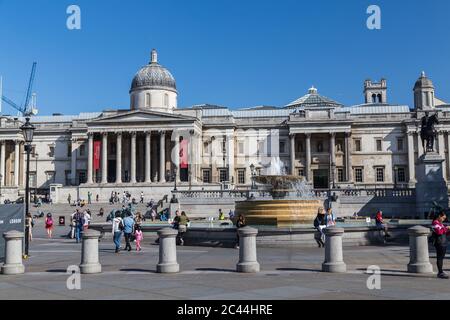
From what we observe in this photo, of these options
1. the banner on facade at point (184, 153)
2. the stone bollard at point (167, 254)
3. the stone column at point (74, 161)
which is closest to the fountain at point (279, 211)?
the stone bollard at point (167, 254)

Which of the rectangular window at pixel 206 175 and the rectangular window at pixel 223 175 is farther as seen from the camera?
the rectangular window at pixel 206 175

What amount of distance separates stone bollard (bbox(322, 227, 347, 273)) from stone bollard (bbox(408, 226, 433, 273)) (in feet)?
6.28

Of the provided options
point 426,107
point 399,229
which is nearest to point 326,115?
point 426,107

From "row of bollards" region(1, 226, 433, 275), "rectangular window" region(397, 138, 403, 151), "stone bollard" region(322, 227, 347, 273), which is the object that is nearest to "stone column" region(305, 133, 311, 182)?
"rectangular window" region(397, 138, 403, 151)

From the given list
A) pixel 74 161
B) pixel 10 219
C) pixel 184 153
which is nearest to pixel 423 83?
pixel 184 153

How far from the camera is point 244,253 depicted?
1616 cm

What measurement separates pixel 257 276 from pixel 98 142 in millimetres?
68346

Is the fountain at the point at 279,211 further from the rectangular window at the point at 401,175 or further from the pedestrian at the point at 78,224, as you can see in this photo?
the rectangular window at the point at 401,175

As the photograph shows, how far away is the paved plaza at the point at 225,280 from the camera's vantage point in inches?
465

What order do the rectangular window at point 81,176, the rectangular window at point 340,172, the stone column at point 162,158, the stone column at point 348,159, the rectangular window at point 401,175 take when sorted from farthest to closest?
the rectangular window at point 81,176, the rectangular window at point 340,172, the rectangular window at point 401,175, the stone column at point 348,159, the stone column at point 162,158

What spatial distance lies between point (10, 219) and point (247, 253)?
9.27 meters

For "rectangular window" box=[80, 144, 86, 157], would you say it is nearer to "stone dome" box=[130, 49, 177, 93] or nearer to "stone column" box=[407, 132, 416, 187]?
"stone dome" box=[130, 49, 177, 93]

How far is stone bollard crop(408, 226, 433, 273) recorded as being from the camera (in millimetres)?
15156

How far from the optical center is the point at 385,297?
11.2 m
